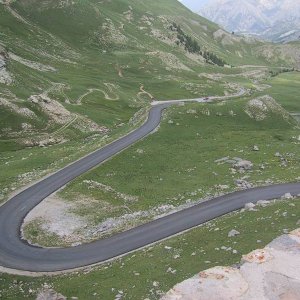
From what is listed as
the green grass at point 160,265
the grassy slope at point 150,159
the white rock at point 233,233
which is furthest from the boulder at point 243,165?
the white rock at point 233,233

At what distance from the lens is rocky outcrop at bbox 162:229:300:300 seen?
32406 millimetres

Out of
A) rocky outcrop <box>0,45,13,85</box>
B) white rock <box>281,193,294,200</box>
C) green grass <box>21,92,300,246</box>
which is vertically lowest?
rocky outcrop <box>0,45,13,85</box>

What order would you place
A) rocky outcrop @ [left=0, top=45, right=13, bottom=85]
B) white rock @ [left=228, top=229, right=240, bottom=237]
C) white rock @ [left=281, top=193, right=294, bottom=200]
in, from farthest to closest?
1. rocky outcrop @ [left=0, top=45, right=13, bottom=85]
2. white rock @ [left=281, top=193, right=294, bottom=200]
3. white rock @ [left=228, top=229, right=240, bottom=237]

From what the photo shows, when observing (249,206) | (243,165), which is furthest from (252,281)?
(243,165)

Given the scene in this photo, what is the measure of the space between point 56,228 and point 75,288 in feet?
54.2

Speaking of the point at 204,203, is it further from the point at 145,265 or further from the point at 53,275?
the point at 53,275

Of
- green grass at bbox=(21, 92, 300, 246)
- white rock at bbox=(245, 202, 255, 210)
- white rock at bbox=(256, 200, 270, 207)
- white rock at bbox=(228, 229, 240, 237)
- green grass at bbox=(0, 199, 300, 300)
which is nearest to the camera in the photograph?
green grass at bbox=(0, 199, 300, 300)

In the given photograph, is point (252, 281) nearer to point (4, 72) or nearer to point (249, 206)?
point (249, 206)

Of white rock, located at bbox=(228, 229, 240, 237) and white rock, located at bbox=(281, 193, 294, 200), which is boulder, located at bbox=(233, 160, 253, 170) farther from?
white rock, located at bbox=(228, 229, 240, 237)

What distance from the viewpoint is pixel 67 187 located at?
72.3 meters

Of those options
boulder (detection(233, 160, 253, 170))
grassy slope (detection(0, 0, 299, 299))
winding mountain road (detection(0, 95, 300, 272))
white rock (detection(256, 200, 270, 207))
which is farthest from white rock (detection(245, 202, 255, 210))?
boulder (detection(233, 160, 253, 170))

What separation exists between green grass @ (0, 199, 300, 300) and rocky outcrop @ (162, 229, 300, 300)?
13.9ft

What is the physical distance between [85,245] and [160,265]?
1384 cm

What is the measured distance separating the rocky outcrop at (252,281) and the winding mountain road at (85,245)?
1891 centimetres
